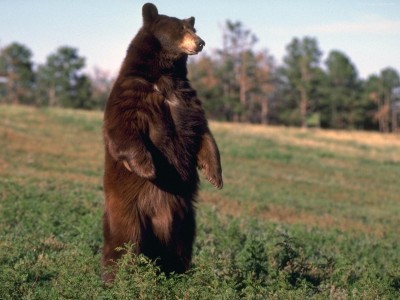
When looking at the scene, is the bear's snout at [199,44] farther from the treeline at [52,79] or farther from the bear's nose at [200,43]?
the treeline at [52,79]

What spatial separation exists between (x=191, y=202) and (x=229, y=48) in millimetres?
77334

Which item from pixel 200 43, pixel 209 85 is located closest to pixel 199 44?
pixel 200 43

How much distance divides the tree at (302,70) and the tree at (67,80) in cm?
2685

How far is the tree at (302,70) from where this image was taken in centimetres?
8219

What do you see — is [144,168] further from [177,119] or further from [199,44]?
[199,44]

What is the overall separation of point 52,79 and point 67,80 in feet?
7.33

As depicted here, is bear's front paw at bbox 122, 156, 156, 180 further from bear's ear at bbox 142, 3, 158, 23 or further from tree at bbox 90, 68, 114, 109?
tree at bbox 90, 68, 114, 109

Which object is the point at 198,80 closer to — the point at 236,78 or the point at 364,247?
the point at 236,78

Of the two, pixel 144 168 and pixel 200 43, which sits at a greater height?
pixel 200 43

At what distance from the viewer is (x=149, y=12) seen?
6172 millimetres

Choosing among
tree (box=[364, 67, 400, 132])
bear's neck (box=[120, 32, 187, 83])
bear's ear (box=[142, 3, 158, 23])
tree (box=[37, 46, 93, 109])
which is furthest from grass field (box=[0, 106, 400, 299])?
tree (box=[364, 67, 400, 132])

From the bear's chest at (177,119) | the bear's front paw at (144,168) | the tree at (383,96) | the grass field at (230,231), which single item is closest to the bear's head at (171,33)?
the bear's chest at (177,119)

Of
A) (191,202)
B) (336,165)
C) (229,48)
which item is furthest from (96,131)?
(229,48)

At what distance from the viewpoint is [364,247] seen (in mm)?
10688
